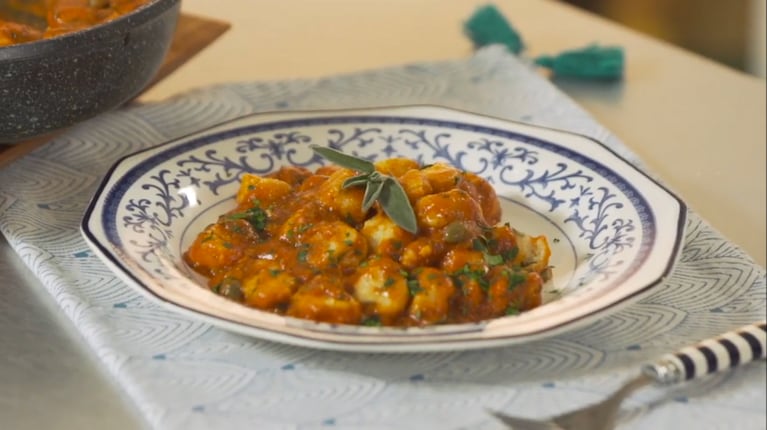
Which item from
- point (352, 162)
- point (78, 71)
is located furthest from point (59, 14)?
point (352, 162)

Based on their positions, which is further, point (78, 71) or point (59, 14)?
point (59, 14)

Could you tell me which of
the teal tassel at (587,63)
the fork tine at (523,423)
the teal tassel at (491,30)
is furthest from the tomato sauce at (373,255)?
the teal tassel at (491,30)

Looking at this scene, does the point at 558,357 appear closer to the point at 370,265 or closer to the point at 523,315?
the point at 523,315

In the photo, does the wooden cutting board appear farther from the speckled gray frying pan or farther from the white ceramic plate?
the white ceramic plate

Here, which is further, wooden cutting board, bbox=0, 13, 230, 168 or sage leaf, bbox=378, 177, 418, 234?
wooden cutting board, bbox=0, 13, 230, 168

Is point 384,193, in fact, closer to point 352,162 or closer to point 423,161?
point 352,162

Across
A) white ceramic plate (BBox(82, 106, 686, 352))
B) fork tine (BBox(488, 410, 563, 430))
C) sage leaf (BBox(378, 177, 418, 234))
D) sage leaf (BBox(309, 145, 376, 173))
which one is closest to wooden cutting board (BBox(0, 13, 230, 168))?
white ceramic plate (BBox(82, 106, 686, 352))
